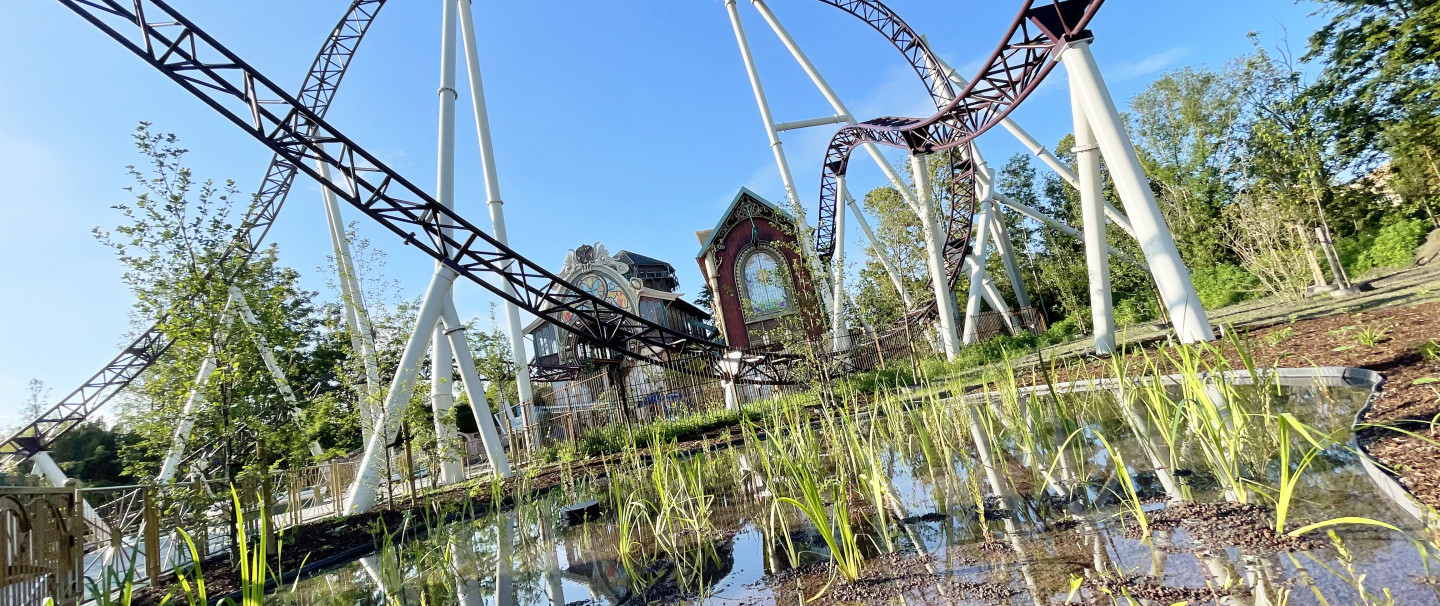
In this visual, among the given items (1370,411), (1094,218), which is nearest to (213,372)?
(1370,411)

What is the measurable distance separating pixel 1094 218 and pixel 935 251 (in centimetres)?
511

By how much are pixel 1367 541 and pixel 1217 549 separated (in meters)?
0.40

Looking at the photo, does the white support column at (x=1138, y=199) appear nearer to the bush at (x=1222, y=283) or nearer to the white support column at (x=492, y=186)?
the white support column at (x=492, y=186)

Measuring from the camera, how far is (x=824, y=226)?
21078mm

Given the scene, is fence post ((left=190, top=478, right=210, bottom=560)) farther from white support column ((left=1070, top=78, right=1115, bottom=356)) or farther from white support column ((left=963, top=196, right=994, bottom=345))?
white support column ((left=963, top=196, right=994, bottom=345))

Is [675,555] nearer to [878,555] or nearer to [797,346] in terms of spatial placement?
[878,555]

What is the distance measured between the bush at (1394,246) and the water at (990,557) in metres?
23.4

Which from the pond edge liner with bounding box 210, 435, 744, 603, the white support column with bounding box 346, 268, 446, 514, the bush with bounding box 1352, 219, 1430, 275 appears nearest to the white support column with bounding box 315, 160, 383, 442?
the white support column with bounding box 346, 268, 446, 514

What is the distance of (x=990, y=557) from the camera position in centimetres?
266

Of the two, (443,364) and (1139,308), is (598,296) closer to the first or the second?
(443,364)

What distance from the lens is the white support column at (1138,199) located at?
254 inches

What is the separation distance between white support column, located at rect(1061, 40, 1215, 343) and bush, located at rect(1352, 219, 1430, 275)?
21311 millimetres

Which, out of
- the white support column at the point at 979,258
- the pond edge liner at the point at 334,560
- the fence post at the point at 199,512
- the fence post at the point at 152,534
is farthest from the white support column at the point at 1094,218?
the fence post at the point at 152,534

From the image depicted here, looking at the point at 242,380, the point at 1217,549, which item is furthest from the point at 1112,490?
the point at 242,380
